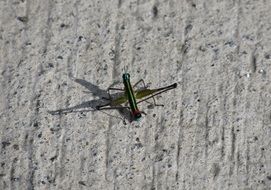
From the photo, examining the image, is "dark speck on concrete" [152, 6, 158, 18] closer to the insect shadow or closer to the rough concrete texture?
the rough concrete texture

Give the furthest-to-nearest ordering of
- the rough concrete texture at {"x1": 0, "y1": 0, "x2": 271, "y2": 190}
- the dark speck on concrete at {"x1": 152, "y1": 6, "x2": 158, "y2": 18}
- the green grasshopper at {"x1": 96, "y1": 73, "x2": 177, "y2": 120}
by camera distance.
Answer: the dark speck on concrete at {"x1": 152, "y1": 6, "x2": 158, "y2": 18} → the green grasshopper at {"x1": 96, "y1": 73, "x2": 177, "y2": 120} → the rough concrete texture at {"x1": 0, "y1": 0, "x2": 271, "y2": 190}

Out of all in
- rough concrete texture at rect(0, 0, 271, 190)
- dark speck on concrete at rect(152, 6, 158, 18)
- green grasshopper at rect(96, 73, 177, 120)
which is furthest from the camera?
dark speck on concrete at rect(152, 6, 158, 18)

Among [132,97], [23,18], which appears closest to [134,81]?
[132,97]

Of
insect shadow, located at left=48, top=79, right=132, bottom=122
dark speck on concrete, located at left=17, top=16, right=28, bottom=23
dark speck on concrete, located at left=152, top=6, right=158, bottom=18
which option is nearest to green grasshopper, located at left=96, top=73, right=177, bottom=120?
insect shadow, located at left=48, top=79, right=132, bottom=122

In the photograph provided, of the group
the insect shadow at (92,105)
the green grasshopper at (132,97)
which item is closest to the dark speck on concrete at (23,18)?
the insect shadow at (92,105)

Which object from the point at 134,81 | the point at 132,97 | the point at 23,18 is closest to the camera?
the point at 132,97

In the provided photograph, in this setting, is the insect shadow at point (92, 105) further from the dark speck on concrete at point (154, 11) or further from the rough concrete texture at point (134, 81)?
the dark speck on concrete at point (154, 11)

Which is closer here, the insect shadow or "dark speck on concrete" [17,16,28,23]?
the insect shadow

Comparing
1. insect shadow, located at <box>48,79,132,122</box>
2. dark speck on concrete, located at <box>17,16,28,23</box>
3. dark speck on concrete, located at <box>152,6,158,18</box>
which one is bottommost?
insect shadow, located at <box>48,79,132,122</box>

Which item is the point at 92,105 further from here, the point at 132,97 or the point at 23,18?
the point at 23,18
